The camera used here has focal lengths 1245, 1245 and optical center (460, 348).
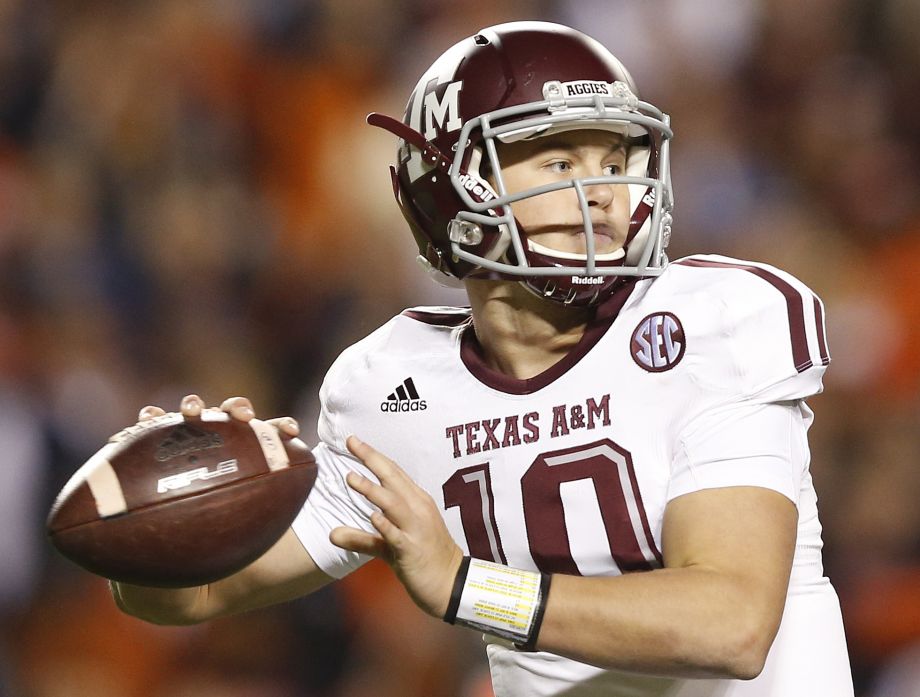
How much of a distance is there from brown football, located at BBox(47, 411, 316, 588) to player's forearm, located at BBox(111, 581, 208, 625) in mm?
316

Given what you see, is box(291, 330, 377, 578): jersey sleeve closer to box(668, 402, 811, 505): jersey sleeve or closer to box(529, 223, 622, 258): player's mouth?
box(529, 223, 622, 258): player's mouth

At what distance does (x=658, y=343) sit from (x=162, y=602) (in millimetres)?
845

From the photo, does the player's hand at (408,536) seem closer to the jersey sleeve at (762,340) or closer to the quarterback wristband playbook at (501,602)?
the quarterback wristband playbook at (501,602)

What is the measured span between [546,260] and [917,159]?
2298 mm

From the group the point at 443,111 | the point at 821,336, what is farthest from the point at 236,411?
the point at 821,336

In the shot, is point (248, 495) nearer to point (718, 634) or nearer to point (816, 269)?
point (718, 634)

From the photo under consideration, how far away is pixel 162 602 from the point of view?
6.17ft

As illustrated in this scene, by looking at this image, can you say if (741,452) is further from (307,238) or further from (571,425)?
(307,238)

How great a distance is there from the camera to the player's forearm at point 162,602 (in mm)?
1877

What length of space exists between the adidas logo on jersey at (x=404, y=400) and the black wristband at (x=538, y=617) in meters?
0.50

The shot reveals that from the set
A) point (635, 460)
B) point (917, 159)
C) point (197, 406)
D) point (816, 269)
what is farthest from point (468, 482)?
point (917, 159)

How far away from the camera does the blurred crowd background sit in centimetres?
316

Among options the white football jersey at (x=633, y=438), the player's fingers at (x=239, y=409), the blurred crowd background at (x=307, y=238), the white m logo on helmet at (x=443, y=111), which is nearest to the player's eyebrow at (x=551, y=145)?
the white m logo on helmet at (x=443, y=111)

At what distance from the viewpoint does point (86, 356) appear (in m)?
3.56
